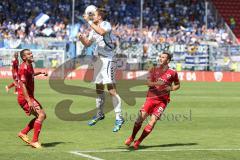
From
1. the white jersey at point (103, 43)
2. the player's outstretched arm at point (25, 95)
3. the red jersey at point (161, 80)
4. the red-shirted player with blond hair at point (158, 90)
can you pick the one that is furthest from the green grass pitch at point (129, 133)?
the white jersey at point (103, 43)

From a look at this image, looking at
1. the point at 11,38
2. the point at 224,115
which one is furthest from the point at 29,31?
the point at 224,115

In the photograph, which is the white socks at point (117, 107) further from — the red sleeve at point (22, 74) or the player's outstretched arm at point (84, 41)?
the red sleeve at point (22, 74)

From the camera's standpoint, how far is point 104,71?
15305mm

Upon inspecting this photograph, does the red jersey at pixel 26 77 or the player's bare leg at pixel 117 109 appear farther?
the player's bare leg at pixel 117 109

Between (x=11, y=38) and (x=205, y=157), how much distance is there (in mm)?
36194

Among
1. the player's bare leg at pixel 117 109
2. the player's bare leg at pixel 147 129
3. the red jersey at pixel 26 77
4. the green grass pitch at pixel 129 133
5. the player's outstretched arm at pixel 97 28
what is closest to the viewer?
the green grass pitch at pixel 129 133

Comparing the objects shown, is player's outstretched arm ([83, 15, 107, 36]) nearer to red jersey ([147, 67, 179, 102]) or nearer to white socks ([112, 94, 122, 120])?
red jersey ([147, 67, 179, 102])

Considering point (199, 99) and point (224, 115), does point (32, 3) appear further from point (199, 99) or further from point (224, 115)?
point (224, 115)

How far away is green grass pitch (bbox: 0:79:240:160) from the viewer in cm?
1254

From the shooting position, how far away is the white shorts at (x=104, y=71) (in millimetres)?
15297

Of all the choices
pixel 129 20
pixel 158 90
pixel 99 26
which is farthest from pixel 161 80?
pixel 129 20

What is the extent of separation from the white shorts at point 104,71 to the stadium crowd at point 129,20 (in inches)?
1268

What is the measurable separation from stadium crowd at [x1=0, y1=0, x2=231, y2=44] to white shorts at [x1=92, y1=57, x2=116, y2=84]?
106 feet

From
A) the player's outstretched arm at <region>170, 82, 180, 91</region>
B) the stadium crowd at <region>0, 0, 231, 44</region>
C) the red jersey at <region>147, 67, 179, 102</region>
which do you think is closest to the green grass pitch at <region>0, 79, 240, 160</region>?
the red jersey at <region>147, 67, 179, 102</region>
